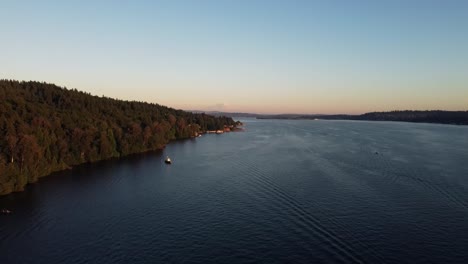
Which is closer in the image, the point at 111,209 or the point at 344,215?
the point at 344,215

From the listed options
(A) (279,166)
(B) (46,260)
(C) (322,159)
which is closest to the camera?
(B) (46,260)

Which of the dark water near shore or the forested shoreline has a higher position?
the forested shoreline

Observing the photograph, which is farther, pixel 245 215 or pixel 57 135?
pixel 57 135

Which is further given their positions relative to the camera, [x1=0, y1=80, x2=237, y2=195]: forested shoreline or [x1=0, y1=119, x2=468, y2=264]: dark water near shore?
[x1=0, y1=80, x2=237, y2=195]: forested shoreline

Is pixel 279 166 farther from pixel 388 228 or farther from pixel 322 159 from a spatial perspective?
pixel 388 228

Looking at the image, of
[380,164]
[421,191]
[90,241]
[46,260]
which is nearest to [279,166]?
[380,164]
